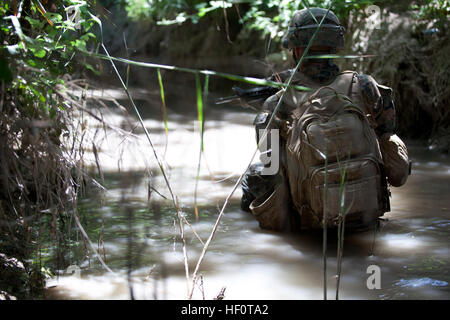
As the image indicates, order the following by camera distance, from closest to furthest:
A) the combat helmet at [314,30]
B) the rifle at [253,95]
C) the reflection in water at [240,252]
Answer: the reflection in water at [240,252], the combat helmet at [314,30], the rifle at [253,95]

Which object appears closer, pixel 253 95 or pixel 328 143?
pixel 328 143

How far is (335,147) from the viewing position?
3.20 m

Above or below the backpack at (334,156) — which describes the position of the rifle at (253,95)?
above

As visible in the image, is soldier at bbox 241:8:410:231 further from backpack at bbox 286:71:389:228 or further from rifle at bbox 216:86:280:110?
rifle at bbox 216:86:280:110

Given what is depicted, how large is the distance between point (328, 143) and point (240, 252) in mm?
835

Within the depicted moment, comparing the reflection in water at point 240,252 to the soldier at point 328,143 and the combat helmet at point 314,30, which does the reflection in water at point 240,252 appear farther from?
the combat helmet at point 314,30

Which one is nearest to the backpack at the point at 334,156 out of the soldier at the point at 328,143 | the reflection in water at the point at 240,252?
the soldier at the point at 328,143

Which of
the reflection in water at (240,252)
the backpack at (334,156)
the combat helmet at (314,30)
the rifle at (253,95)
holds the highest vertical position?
the combat helmet at (314,30)

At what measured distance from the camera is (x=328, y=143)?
317 centimetres

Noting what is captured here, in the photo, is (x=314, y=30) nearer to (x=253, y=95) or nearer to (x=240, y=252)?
(x=253, y=95)

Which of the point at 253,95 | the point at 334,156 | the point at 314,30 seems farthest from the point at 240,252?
the point at 314,30

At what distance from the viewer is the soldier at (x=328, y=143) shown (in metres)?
3.21

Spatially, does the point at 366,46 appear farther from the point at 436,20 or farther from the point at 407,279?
the point at 407,279
